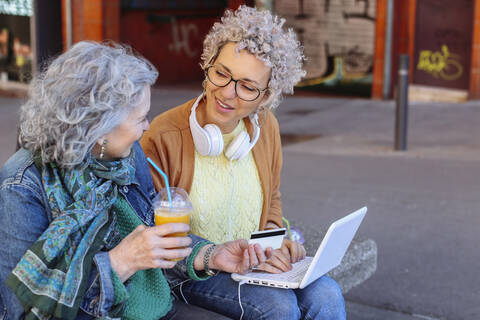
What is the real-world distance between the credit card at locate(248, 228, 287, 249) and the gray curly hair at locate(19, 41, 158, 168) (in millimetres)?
706

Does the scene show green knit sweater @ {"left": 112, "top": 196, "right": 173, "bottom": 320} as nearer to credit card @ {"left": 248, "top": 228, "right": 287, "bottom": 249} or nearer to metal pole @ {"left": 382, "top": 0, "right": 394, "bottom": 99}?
credit card @ {"left": 248, "top": 228, "right": 287, "bottom": 249}

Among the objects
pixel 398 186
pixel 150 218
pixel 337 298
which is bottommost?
pixel 398 186

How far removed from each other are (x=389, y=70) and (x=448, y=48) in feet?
3.40

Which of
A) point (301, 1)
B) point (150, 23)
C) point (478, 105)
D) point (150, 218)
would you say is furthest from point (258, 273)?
point (150, 23)

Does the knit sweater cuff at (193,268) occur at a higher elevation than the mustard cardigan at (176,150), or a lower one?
lower

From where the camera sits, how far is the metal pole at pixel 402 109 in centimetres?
797

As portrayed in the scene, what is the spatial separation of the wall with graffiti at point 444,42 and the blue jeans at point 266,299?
32.6ft

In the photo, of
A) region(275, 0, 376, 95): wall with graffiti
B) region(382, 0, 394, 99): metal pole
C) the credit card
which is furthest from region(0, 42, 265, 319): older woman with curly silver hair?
region(275, 0, 376, 95): wall with graffiti

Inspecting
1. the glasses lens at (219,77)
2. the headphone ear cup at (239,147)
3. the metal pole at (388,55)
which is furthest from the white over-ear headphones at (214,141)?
the metal pole at (388,55)

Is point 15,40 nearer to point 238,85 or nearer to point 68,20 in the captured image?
point 68,20

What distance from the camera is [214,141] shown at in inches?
108

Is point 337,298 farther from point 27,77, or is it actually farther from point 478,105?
point 27,77

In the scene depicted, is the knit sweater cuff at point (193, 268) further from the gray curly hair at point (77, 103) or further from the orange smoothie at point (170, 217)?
the gray curly hair at point (77, 103)

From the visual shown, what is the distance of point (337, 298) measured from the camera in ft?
8.28
